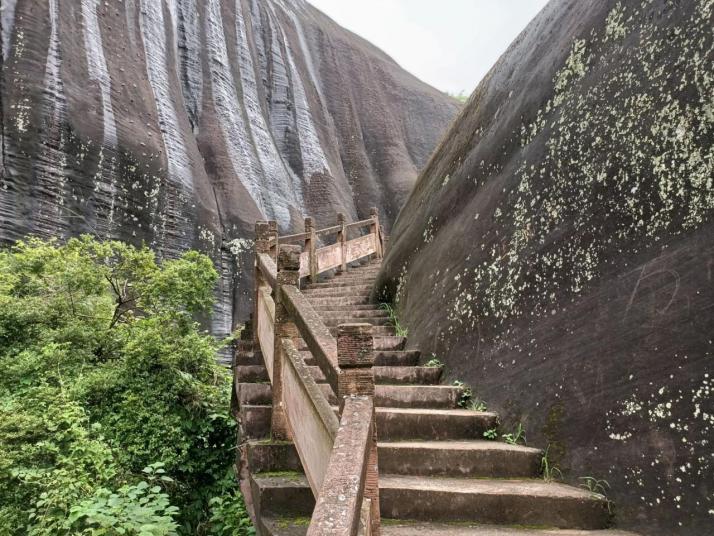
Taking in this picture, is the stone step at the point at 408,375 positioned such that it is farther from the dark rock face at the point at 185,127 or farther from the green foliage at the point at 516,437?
the dark rock face at the point at 185,127

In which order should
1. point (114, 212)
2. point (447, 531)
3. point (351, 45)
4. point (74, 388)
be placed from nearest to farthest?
point (447, 531), point (74, 388), point (114, 212), point (351, 45)

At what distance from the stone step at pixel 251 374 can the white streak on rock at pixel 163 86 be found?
350 inches

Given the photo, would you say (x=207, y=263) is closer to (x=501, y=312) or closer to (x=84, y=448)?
(x=84, y=448)

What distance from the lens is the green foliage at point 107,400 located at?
4.11 metres

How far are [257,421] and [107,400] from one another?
2.62 metres

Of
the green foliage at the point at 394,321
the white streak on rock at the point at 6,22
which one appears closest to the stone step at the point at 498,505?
the green foliage at the point at 394,321

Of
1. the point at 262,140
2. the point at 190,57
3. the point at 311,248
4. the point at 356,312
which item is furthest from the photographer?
the point at 262,140

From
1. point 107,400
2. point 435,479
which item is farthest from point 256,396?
point 107,400

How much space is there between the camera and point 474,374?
4.54 meters

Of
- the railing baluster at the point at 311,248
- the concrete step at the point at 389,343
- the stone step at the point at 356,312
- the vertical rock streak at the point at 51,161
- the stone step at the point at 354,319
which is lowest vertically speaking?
the concrete step at the point at 389,343

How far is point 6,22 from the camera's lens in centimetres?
1086

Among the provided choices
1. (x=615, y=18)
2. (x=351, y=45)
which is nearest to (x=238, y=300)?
(x=615, y=18)

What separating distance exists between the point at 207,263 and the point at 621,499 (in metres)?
5.80

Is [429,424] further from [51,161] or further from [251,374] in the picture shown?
[51,161]
